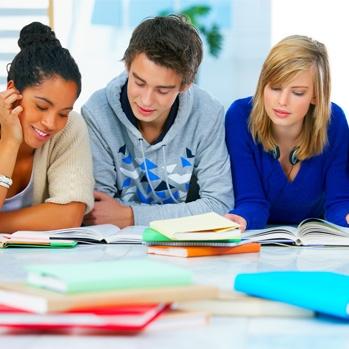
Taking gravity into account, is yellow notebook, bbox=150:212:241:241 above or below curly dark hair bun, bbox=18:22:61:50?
below

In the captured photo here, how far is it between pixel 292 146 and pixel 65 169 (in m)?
0.77

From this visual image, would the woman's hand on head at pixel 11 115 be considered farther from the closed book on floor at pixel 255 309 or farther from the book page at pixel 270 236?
the closed book on floor at pixel 255 309

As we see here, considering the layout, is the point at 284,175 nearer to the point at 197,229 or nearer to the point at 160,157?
the point at 160,157

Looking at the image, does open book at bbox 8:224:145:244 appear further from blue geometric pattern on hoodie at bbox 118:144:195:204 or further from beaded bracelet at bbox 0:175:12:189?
blue geometric pattern on hoodie at bbox 118:144:195:204

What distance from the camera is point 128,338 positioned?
1193 millimetres

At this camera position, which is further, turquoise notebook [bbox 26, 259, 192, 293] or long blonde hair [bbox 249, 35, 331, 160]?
long blonde hair [bbox 249, 35, 331, 160]

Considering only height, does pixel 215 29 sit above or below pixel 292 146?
above

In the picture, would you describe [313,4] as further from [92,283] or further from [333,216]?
[92,283]

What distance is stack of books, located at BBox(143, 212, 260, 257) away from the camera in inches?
81.3

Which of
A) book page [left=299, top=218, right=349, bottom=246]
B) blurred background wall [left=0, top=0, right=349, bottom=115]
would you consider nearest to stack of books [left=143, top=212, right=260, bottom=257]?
book page [left=299, top=218, right=349, bottom=246]

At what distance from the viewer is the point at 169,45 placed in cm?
264

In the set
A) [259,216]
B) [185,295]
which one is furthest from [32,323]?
[259,216]

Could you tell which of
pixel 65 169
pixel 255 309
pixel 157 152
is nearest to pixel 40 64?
pixel 65 169

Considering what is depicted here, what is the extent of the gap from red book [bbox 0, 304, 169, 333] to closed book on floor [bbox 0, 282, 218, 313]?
13 millimetres
